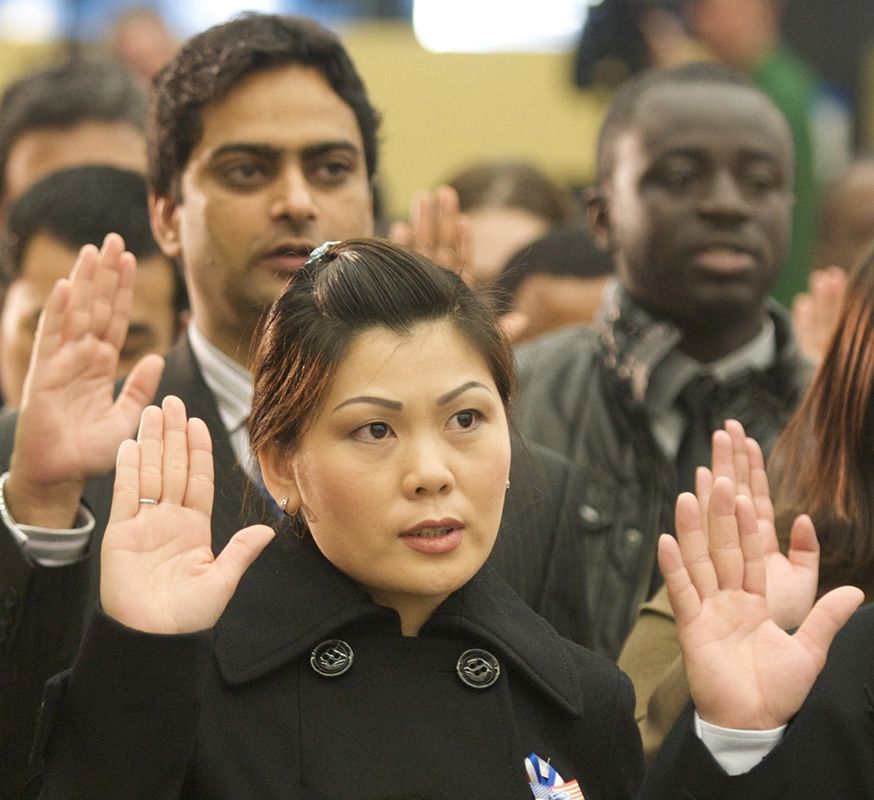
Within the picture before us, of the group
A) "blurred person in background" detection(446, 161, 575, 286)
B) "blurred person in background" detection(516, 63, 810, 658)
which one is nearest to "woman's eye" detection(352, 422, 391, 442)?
"blurred person in background" detection(516, 63, 810, 658)

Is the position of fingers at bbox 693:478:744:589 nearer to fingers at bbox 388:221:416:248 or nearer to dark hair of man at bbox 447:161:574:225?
fingers at bbox 388:221:416:248

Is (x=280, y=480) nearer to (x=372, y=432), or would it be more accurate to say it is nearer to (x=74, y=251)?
(x=372, y=432)

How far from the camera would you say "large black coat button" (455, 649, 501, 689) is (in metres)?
2.50

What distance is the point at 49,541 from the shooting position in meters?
2.80

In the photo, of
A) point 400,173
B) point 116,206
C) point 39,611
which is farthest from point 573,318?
point 400,173

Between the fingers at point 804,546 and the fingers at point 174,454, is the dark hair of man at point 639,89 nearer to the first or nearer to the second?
the fingers at point 804,546

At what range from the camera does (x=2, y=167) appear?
189 inches

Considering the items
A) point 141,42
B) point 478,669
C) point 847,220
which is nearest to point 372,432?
point 478,669

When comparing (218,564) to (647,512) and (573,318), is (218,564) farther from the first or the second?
(573,318)

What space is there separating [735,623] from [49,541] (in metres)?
1.04

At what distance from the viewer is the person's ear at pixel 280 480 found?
2553mm

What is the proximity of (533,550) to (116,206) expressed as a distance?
1.43 metres

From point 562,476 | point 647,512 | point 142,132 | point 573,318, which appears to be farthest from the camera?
point 573,318

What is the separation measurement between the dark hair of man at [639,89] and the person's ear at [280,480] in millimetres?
1903
